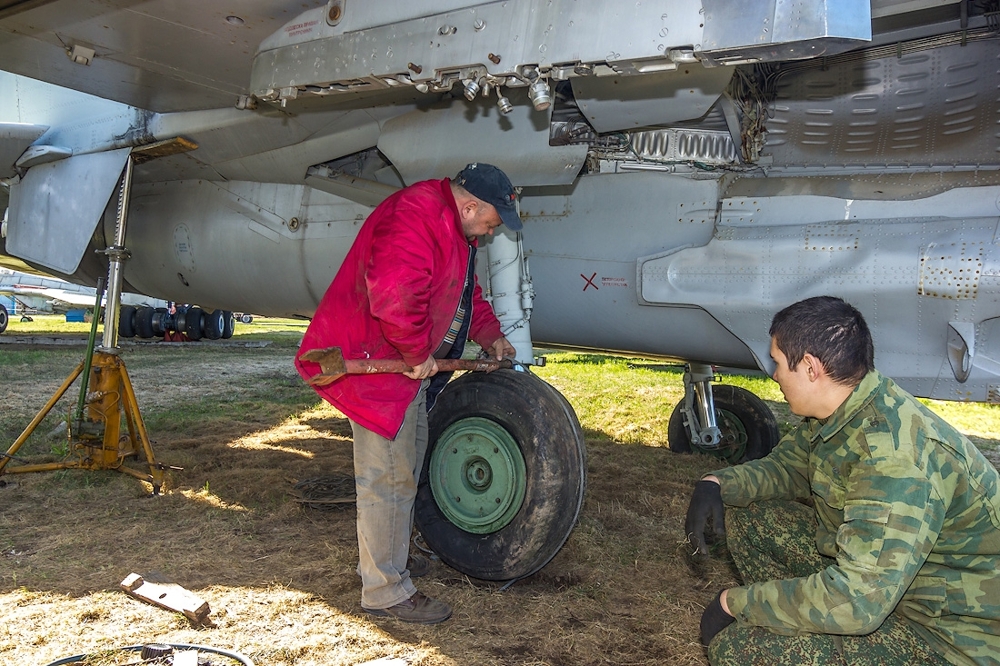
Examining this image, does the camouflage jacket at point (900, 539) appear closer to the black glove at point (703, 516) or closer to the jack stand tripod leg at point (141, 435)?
the black glove at point (703, 516)

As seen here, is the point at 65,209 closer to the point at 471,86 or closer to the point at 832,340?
the point at 471,86

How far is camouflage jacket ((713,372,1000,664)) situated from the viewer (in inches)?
66.8

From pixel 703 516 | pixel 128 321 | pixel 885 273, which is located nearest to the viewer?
pixel 703 516

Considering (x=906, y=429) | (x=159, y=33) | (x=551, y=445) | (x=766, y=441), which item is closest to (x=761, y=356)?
(x=551, y=445)

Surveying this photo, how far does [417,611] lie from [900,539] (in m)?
1.81

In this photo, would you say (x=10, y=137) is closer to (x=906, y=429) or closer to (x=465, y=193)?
(x=465, y=193)

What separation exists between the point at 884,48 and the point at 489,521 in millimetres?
2903

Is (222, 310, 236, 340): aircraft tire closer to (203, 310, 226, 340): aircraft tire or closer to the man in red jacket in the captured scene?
(203, 310, 226, 340): aircraft tire

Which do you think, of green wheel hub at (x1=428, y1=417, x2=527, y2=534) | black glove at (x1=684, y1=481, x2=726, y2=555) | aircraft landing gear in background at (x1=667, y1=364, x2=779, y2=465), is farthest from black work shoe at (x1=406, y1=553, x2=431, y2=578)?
aircraft landing gear in background at (x1=667, y1=364, x2=779, y2=465)

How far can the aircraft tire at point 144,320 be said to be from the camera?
1747 centimetres

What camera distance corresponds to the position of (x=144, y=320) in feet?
57.5

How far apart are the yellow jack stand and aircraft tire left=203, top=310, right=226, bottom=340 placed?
13611 mm

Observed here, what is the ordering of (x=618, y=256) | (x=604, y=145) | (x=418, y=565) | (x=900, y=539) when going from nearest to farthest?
(x=900, y=539) < (x=418, y=565) < (x=604, y=145) < (x=618, y=256)

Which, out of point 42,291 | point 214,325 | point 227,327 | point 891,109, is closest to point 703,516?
point 891,109
